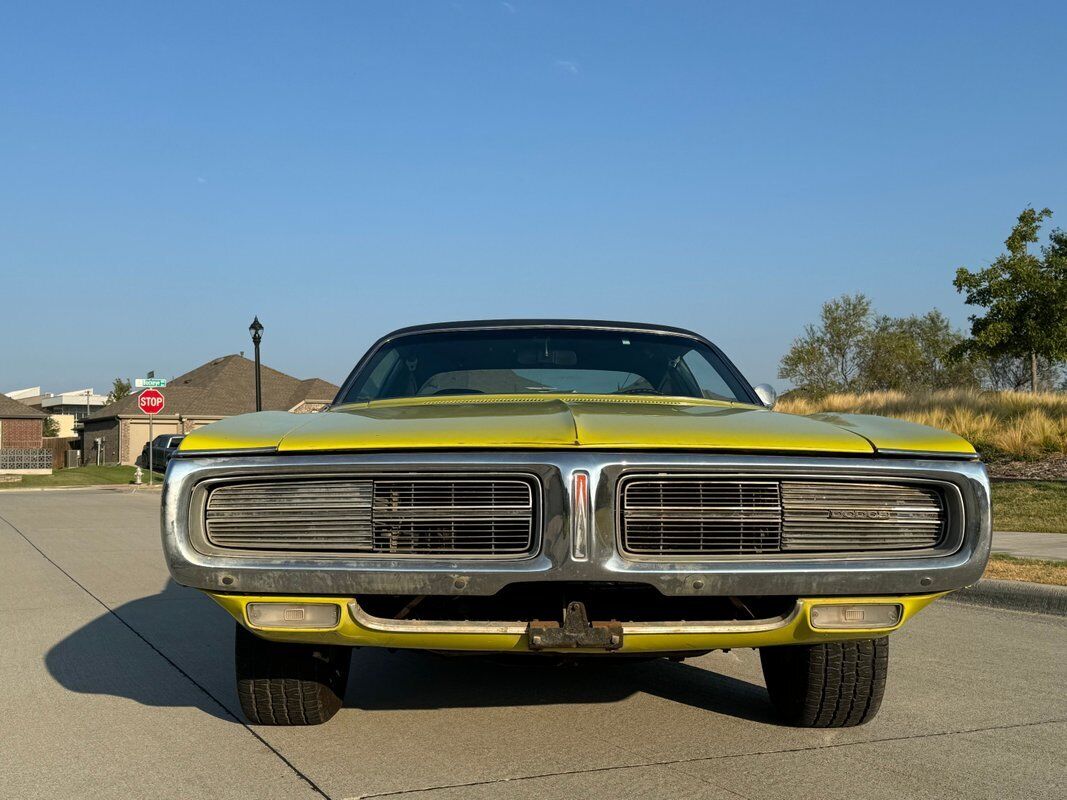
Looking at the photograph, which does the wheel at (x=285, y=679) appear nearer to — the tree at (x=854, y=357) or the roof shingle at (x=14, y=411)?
the tree at (x=854, y=357)

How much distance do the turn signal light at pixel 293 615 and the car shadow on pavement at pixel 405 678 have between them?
558mm

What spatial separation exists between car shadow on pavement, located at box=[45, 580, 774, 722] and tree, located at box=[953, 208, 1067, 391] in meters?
18.9

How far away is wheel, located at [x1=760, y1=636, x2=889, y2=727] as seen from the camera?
3.83m

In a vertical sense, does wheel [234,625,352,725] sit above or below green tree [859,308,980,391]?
below

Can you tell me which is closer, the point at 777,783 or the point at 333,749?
the point at 777,783

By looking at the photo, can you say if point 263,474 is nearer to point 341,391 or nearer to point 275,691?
point 275,691

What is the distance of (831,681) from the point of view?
386 centimetres

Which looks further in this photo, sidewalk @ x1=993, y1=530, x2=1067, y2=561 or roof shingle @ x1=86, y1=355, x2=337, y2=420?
roof shingle @ x1=86, y1=355, x2=337, y2=420

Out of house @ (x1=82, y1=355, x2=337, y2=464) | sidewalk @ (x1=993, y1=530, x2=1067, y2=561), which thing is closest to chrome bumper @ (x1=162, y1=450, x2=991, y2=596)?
sidewalk @ (x1=993, y1=530, x2=1067, y2=561)

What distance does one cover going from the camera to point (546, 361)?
5.09 meters

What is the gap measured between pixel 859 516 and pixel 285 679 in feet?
6.61

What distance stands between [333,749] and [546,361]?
81.9 inches

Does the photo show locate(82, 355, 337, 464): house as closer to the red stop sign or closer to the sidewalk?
the red stop sign

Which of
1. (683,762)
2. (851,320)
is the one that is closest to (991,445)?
(683,762)
